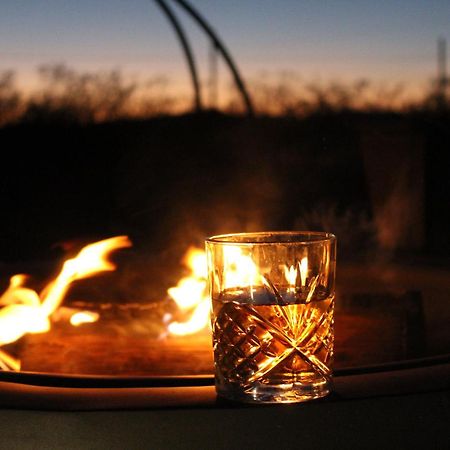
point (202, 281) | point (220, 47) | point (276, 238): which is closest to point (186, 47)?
point (220, 47)

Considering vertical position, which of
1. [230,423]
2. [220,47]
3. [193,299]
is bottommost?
[230,423]

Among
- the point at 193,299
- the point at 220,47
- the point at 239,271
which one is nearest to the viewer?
the point at 239,271

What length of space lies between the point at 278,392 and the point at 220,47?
3220 millimetres

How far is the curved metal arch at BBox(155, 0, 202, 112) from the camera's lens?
12.4 feet

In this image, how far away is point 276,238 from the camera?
93 cm

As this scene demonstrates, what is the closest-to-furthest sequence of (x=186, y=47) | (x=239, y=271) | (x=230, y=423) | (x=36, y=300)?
1. (x=230, y=423)
2. (x=239, y=271)
3. (x=36, y=300)
4. (x=186, y=47)

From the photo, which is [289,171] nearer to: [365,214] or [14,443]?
[365,214]

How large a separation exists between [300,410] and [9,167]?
5.66 meters

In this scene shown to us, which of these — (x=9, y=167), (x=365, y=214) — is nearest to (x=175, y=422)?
(x=365, y=214)

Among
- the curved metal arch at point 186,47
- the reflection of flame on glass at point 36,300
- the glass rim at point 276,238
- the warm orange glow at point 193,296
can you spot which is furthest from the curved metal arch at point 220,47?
the glass rim at point 276,238

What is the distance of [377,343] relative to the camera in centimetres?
143

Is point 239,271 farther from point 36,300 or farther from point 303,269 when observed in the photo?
point 36,300

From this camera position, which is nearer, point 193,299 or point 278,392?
point 278,392

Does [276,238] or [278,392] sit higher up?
[276,238]
